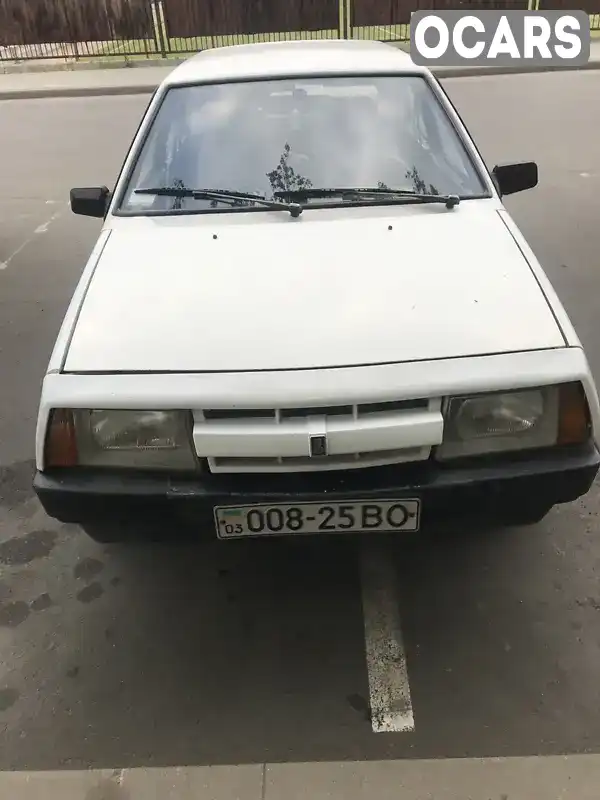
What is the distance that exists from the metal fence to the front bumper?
50.4 ft

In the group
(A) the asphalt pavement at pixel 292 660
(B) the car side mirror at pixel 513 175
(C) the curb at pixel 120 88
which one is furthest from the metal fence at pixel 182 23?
(A) the asphalt pavement at pixel 292 660

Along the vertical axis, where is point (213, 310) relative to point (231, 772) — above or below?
above

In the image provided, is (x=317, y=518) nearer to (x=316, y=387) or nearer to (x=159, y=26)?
(x=316, y=387)

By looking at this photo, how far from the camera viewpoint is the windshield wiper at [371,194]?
8.81ft

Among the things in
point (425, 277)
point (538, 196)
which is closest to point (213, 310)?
point (425, 277)

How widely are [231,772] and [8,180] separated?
7400 mm

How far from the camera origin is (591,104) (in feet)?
Result: 32.2

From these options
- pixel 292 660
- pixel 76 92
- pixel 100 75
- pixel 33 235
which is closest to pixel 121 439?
pixel 292 660

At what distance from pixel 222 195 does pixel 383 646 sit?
1.79 m

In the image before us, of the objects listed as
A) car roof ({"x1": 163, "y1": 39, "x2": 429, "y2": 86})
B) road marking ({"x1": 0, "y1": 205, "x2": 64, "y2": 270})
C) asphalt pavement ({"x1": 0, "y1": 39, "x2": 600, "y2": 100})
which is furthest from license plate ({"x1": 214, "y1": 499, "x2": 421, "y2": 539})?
asphalt pavement ({"x1": 0, "y1": 39, "x2": 600, "y2": 100})

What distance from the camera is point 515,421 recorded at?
199 cm

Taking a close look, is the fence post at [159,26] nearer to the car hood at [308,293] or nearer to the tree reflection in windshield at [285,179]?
the tree reflection in windshield at [285,179]

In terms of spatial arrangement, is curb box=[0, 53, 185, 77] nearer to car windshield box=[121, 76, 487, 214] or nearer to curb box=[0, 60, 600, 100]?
curb box=[0, 60, 600, 100]

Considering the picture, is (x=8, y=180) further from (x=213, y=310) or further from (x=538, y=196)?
(x=213, y=310)
